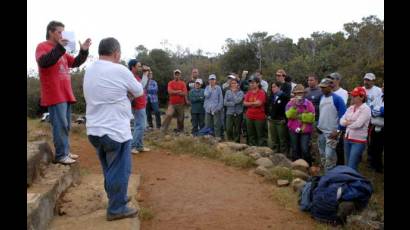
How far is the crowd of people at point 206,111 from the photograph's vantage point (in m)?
4.04

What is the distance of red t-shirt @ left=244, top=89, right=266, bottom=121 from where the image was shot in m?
9.25

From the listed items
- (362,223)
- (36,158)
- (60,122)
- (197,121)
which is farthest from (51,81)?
(197,121)

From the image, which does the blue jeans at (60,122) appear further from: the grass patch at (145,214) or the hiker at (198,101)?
the hiker at (198,101)

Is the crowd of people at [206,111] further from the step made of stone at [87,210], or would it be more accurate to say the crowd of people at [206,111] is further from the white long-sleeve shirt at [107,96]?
the step made of stone at [87,210]

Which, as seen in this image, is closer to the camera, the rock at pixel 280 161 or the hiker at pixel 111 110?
the hiker at pixel 111 110

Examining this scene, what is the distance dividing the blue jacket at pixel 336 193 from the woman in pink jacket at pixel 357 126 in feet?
4.75

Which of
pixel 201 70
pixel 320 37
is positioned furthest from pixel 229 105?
pixel 320 37

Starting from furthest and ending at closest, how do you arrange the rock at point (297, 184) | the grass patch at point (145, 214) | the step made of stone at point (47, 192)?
the rock at point (297, 184) < the grass patch at point (145, 214) < the step made of stone at point (47, 192)

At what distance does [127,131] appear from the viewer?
161 inches

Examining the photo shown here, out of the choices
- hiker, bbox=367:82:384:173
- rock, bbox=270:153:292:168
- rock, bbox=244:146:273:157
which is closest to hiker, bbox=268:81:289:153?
rock, bbox=244:146:273:157

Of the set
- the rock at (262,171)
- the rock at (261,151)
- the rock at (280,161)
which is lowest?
the rock at (262,171)

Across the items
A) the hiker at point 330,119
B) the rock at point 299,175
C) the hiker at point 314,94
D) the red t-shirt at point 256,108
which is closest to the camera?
the rock at point 299,175

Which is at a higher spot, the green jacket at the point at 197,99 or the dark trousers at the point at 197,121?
the green jacket at the point at 197,99

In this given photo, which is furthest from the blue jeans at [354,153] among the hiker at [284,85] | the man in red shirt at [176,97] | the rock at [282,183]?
the man in red shirt at [176,97]
